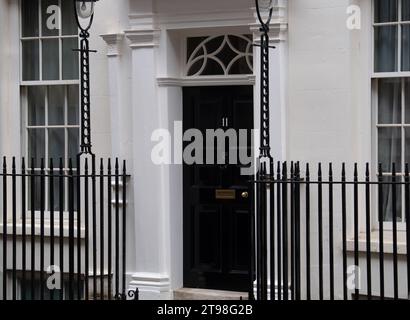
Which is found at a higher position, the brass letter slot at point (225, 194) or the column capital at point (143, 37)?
the column capital at point (143, 37)

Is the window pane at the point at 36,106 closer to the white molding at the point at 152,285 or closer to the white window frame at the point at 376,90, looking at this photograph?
the white molding at the point at 152,285

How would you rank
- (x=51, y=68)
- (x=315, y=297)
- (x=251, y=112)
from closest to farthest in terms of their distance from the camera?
(x=315, y=297), (x=251, y=112), (x=51, y=68)

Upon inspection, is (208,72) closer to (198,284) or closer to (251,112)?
(251,112)

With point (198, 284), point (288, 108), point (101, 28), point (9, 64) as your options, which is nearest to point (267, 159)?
point (288, 108)

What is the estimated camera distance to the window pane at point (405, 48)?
28.4 ft

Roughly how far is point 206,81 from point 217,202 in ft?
4.44

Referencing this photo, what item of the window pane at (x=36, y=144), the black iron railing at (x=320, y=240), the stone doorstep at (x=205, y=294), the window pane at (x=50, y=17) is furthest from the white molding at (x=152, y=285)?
the window pane at (x=50, y=17)

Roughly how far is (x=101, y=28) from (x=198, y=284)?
311 centimetres

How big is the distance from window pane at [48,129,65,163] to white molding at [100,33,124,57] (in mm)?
1240

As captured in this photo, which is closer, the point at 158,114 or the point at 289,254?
the point at 289,254

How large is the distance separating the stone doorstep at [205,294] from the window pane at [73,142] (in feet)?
6.79

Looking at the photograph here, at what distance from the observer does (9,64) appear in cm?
1032

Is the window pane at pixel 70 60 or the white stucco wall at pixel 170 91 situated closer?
the white stucco wall at pixel 170 91

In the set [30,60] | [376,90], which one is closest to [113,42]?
[30,60]
